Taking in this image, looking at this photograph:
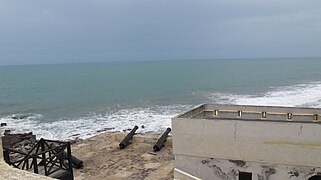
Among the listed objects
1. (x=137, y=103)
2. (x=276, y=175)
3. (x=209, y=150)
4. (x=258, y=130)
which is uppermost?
(x=258, y=130)

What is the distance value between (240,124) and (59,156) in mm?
6709

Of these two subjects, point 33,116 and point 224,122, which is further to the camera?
point 33,116

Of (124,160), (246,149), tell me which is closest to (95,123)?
(124,160)

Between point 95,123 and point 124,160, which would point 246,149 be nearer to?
point 124,160

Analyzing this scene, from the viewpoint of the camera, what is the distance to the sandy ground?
17672 mm

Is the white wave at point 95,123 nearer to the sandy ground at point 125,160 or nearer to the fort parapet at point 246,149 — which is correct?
the sandy ground at point 125,160

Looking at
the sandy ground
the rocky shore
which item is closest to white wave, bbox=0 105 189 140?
the rocky shore

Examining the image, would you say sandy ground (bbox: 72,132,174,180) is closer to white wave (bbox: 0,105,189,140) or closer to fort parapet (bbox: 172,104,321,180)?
fort parapet (bbox: 172,104,321,180)

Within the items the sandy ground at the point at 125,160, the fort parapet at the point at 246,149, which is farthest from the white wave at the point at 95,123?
the fort parapet at the point at 246,149

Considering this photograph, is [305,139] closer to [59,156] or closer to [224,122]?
[224,122]

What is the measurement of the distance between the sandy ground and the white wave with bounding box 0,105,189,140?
9.01 meters

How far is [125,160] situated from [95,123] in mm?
19224

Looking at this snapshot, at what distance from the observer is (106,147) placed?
2295cm

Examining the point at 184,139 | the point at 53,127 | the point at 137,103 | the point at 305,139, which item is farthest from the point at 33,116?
the point at 305,139
